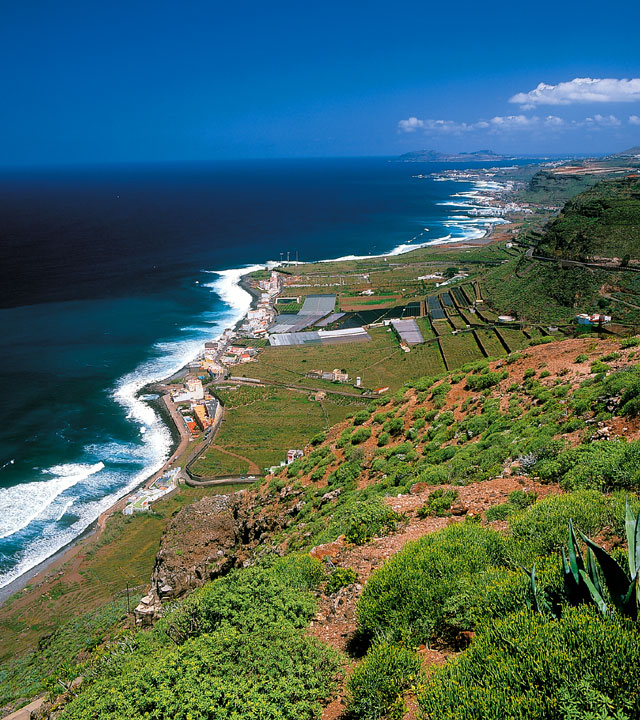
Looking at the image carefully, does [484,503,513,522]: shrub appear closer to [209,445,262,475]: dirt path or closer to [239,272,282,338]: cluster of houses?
[209,445,262,475]: dirt path

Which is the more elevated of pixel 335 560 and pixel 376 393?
pixel 335 560

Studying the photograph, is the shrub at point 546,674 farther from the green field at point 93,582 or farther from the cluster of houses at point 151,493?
the cluster of houses at point 151,493

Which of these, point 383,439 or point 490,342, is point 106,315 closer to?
point 490,342

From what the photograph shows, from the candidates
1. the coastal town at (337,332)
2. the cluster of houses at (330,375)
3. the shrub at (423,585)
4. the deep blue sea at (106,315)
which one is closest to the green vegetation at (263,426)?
the coastal town at (337,332)

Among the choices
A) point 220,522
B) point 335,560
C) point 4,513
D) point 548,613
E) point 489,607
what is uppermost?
point 548,613

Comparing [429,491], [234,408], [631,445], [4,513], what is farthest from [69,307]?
[631,445]

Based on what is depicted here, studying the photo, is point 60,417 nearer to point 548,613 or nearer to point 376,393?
point 376,393

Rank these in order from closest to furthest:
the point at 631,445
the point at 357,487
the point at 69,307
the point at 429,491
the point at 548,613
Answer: the point at 548,613, the point at 631,445, the point at 429,491, the point at 357,487, the point at 69,307
